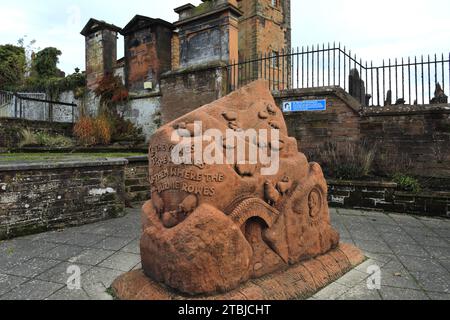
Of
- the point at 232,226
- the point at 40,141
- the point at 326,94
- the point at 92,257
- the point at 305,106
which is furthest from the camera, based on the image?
the point at 40,141

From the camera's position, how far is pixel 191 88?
9625 millimetres

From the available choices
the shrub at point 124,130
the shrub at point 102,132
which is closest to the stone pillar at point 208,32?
the shrub at point 124,130

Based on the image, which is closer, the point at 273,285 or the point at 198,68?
the point at 273,285

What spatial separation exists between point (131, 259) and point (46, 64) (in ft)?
67.8

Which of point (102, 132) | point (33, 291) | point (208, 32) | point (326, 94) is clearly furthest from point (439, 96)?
point (102, 132)

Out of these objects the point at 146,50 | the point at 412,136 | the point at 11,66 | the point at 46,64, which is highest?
the point at 46,64

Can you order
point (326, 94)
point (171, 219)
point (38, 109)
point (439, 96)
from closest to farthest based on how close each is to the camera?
point (171, 219) < point (439, 96) < point (326, 94) < point (38, 109)

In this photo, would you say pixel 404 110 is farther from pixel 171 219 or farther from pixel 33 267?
pixel 33 267

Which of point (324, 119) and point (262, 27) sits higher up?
point (262, 27)

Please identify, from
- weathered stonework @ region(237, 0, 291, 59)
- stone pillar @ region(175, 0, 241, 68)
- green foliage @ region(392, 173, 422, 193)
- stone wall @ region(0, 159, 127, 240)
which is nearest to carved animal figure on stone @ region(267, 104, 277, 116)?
stone wall @ region(0, 159, 127, 240)

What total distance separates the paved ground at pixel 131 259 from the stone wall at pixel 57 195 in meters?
0.24

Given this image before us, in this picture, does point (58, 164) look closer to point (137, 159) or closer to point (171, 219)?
point (137, 159)

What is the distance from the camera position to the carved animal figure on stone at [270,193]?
278cm

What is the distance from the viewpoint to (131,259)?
329 cm
